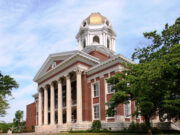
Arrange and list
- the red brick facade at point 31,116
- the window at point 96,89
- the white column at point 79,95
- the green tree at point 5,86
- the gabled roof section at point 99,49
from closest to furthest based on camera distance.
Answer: the green tree at point 5,86, the white column at point 79,95, the window at point 96,89, the gabled roof section at point 99,49, the red brick facade at point 31,116

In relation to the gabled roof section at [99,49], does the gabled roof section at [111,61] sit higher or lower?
lower

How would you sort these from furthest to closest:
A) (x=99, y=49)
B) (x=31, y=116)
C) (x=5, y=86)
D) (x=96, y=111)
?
1. (x=31, y=116)
2. (x=99, y=49)
3. (x=96, y=111)
4. (x=5, y=86)

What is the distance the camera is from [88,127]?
3828 cm

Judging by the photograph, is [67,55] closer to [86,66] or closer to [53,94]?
[86,66]

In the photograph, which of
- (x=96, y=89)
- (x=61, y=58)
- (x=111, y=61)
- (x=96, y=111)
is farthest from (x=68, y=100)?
(x=111, y=61)

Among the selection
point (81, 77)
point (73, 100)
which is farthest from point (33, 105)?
point (81, 77)

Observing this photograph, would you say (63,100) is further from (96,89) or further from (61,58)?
(96,89)

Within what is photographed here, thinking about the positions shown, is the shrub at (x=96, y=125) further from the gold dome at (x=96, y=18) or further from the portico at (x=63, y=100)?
the gold dome at (x=96, y=18)

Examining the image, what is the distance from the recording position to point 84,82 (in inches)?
1628

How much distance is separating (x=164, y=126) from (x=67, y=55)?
19.4 m

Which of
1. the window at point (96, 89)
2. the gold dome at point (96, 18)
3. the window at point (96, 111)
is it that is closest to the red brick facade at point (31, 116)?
the gold dome at point (96, 18)

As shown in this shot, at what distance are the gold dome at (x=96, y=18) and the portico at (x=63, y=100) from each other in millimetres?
15631

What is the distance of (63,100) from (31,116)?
19.0 meters

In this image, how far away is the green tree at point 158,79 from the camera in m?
19.6
